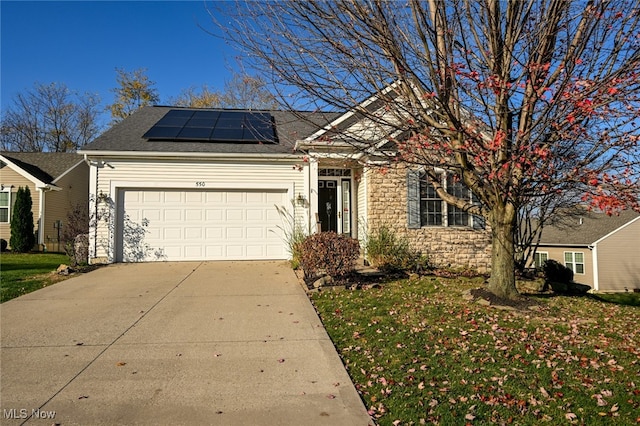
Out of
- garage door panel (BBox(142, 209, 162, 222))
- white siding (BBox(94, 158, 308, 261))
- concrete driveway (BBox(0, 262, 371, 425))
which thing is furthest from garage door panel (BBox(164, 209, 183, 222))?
concrete driveway (BBox(0, 262, 371, 425))

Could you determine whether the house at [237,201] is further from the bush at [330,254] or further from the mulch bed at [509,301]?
the mulch bed at [509,301]

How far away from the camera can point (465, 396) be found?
365 cm

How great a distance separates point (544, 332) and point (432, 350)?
1.70 meters

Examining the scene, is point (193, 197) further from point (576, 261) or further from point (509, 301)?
point (576, 261)

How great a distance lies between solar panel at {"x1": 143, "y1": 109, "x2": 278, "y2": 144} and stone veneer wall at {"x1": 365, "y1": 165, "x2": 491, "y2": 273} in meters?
3.21

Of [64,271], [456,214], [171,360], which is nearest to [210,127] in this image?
[64,271]

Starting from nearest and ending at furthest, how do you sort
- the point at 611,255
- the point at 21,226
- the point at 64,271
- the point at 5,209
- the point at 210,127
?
the point at 64,271 → the point at 210,127 → the point at 21,226 → the point at 5,209 → the point at 611,255

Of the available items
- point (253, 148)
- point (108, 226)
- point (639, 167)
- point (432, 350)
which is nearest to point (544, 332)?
point (432, 350)

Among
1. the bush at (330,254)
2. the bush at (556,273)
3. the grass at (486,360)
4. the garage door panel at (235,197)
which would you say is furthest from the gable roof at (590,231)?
the grass at (486,360)

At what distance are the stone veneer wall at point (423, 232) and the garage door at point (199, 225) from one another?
285 centimetres

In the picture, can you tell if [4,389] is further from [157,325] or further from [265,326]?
[265,326]

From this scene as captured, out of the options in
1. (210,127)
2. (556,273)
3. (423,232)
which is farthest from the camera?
(210,127)

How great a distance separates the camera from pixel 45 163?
19969 millimetres

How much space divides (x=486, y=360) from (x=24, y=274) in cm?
1081
